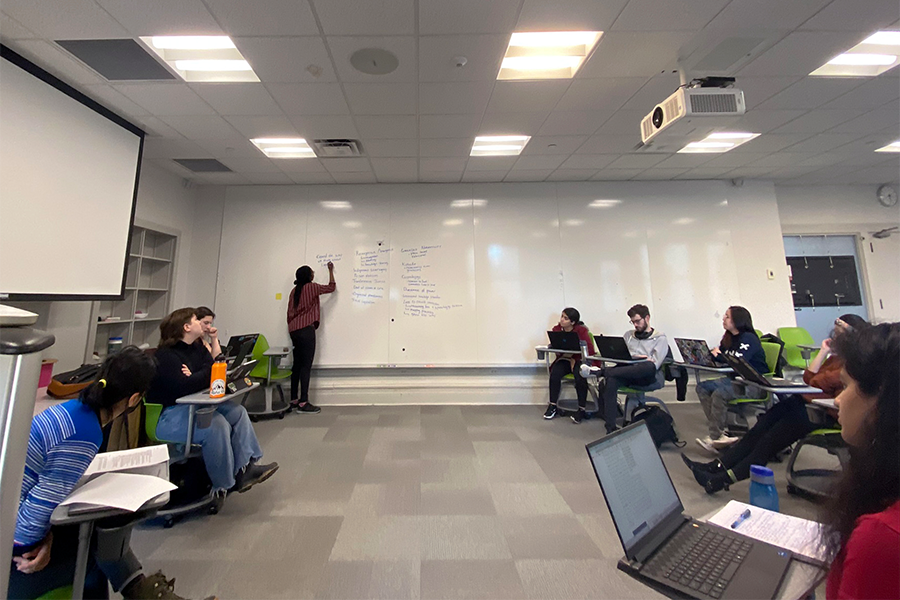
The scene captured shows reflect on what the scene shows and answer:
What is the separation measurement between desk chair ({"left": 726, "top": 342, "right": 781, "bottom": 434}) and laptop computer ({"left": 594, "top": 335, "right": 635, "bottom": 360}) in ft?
2.81

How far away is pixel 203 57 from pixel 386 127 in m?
1.42

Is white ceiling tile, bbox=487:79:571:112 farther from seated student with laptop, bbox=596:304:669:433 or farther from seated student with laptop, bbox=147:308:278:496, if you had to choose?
seated student with laptop, bbox=147:308:278:496

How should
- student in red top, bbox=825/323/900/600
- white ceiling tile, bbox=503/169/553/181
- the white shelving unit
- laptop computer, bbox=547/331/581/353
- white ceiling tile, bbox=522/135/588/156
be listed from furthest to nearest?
white ceiling tile, bbox=503/169/553/181
laptop computer, bbox=547/331/581/353
the white shelving unit
white ceiling tile, bbox=522/135/588/156
student in red top, bbox=825/323/900/600

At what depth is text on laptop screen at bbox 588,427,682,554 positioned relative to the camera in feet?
2.74

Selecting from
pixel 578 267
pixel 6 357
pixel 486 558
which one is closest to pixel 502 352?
pixel 578 267

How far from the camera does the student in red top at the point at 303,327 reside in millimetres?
4066

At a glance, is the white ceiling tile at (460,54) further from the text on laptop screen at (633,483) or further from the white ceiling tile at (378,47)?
the text on laptop screen at (633,483)

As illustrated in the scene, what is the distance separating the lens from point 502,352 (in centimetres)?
445

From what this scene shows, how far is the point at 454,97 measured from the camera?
2.75 m

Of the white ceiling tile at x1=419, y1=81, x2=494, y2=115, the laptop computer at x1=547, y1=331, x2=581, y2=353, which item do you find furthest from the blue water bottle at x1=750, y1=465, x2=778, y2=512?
the white ceiling tile at x1=419, y1=81, x2=494, y2=115

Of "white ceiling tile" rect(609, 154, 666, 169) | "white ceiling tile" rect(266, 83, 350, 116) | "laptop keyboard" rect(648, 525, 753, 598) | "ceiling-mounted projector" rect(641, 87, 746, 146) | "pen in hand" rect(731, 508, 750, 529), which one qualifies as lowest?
"laptop keyboard" rect(648, 525, 753, 598)

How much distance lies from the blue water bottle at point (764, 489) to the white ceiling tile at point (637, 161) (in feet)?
11.7

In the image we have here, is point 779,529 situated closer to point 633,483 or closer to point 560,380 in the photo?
point 633,483

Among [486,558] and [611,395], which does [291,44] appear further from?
[611,395]
